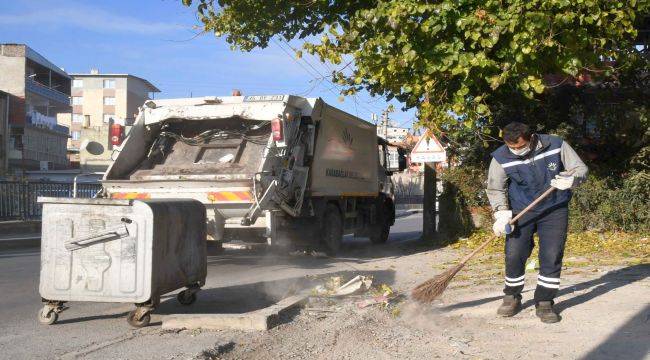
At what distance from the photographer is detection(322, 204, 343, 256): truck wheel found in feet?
37.5

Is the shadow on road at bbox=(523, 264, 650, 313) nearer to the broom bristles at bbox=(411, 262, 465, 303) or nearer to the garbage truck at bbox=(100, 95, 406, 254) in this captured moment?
the broom bristles at bbox=(411, 262, 465, 303)

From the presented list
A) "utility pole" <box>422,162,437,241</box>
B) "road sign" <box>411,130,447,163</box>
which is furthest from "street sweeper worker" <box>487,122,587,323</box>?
"utility pole" <box>422,162,437,241</box>

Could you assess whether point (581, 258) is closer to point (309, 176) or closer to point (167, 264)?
point (309, 176)

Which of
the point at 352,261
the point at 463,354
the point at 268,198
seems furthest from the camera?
the point at 352,261

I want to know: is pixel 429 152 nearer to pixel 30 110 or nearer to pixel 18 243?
pixel 18 243

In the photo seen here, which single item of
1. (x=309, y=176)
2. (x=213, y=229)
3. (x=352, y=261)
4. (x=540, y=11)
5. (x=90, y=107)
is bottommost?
(x=352, y=261)

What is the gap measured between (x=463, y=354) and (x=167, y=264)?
2.73m

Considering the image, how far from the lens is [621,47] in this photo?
1000 cm

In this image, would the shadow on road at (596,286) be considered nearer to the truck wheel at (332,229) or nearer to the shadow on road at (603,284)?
the shadow on road at (603,284)

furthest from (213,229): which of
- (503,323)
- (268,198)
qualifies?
(503,323)

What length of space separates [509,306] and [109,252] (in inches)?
139

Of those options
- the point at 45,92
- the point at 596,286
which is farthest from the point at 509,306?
the point at 45,92

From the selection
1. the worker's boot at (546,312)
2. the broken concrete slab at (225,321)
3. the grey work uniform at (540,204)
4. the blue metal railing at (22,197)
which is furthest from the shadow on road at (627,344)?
the blue metal railing at (22,197)

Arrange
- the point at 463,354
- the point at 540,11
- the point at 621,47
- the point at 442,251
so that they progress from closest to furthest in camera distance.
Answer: the point at 463,354
the point at 540,11
the point at 621,47
the point at 442,251
